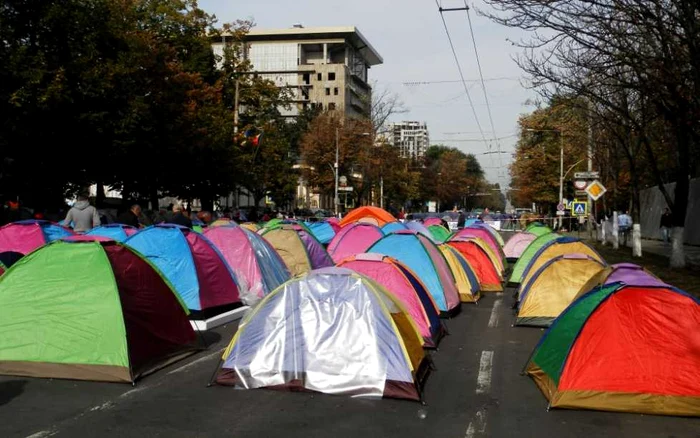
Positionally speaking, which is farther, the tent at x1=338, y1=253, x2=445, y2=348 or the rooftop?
the rooftop

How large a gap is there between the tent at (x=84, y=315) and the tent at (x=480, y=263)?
9.65 m

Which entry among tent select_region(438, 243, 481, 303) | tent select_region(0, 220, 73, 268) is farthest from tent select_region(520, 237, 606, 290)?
tent select_region(0, 220, 73, 268)

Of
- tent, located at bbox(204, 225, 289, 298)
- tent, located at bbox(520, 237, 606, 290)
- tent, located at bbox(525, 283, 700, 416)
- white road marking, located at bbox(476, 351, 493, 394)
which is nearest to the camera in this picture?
tent, located at bbox(525, 283, 700, 416)

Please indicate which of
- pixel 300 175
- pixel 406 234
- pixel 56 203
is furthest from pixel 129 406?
pixel 300 175

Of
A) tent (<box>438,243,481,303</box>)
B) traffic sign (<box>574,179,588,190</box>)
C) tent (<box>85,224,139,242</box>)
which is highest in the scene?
traffic sign (<box>574,179,588,190</box>)

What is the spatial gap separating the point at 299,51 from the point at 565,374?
95.9 m

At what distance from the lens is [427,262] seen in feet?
42.4

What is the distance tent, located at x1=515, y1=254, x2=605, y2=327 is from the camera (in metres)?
11.9

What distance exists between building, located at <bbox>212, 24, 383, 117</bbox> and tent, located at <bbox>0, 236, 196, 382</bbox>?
87.6 m

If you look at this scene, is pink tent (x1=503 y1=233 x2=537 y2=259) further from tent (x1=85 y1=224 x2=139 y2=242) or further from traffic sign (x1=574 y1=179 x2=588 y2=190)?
tent (x1=85 y1=224 x2=139 y2=242)

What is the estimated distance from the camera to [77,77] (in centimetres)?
2338

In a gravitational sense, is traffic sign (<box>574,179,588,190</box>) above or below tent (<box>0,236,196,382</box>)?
above

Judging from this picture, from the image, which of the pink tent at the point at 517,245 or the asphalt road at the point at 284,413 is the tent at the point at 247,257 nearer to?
the asphalt road at the point at 284,413

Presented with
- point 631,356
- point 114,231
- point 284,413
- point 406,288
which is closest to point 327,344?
point 284,413
